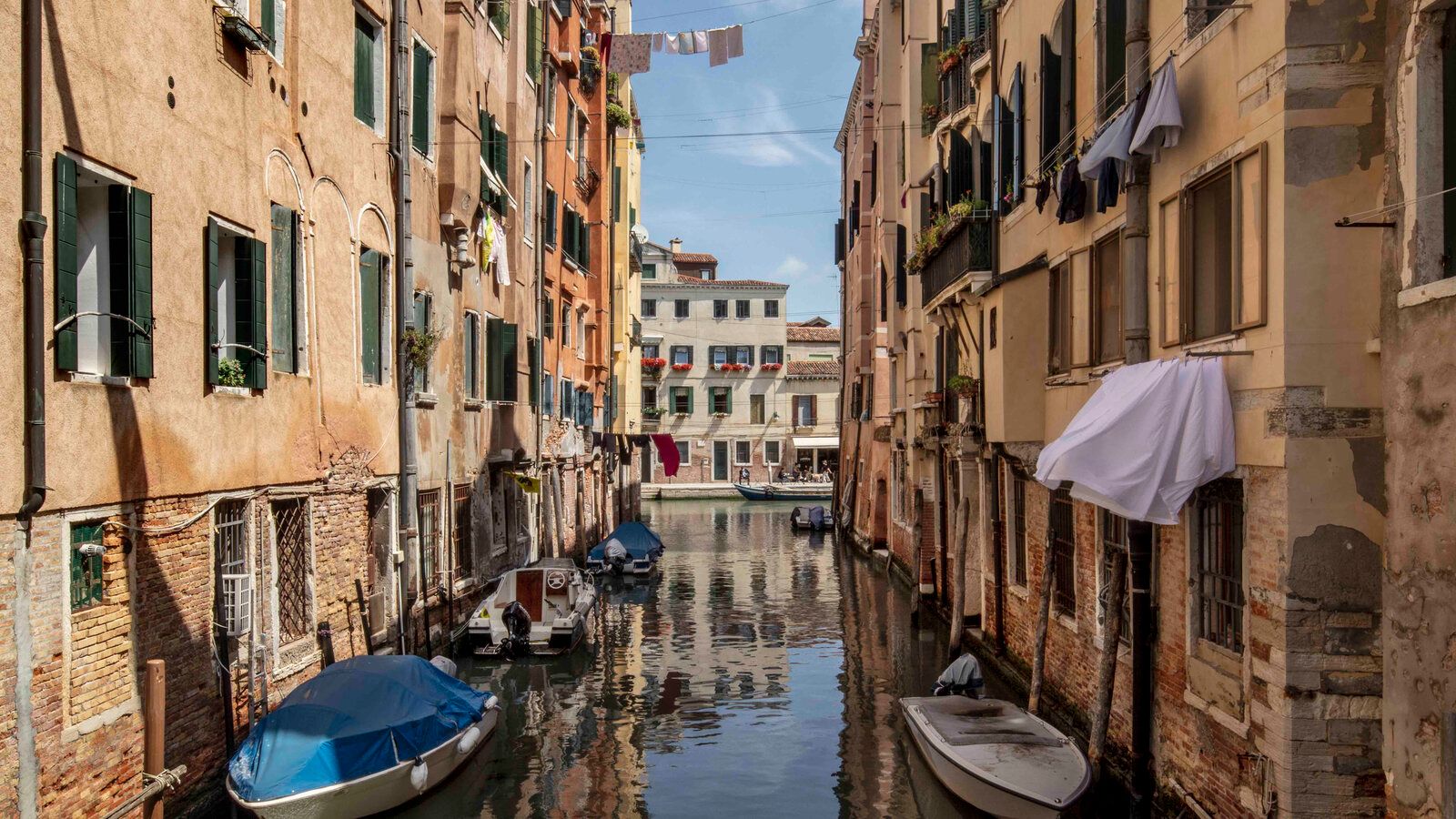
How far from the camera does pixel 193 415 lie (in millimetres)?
9492

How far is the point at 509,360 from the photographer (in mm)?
21172

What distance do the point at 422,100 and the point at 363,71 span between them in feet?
6.31

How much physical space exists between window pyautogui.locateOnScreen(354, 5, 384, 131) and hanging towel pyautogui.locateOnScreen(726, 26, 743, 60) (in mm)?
5536

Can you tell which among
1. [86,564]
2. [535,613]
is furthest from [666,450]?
[86,564]

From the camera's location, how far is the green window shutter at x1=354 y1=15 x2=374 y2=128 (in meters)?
13.8

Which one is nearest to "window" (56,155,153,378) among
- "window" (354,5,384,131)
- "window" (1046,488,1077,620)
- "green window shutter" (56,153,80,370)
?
"green window shutter" (56,153,80,370)

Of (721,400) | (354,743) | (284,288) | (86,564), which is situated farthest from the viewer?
(721,400)

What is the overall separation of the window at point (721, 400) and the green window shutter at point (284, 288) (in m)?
49.9

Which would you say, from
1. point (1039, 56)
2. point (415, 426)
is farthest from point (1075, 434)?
point (415, 426)

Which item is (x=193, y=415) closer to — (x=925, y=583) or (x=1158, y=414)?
(x=1158, y=414)

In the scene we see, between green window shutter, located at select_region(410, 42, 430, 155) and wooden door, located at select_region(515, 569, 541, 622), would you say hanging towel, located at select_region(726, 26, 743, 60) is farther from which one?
wooden door, located at select_region(515, 569, 541, 622)

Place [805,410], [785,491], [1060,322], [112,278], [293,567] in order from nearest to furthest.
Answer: [112,278]
[293,567]
[1060,322]
[785,491]
[805,410]

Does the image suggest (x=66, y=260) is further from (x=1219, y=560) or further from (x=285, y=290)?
(x=1219, y=560)

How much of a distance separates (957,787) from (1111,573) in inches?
91.8
